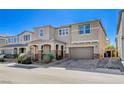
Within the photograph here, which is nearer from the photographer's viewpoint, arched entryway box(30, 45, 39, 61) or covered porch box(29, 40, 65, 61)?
covered porch box(29, 40, 65, 61)

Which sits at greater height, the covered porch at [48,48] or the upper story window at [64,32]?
the upper story window at [64,32]

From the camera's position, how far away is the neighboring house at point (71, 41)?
695 inches

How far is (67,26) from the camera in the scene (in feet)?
65.4

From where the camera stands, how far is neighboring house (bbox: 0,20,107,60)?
17647 millimetres

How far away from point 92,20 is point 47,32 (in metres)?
7.61

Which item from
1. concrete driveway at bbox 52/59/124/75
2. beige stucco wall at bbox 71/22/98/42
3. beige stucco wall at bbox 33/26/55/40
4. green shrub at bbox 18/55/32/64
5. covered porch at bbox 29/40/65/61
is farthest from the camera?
beige stucco wall at bbox 33/26/55/40

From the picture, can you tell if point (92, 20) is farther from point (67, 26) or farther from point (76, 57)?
point (76, 57)

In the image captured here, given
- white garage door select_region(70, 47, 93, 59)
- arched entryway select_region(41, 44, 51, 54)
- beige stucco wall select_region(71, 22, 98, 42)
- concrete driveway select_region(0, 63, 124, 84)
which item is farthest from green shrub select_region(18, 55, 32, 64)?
concrete driveway select_region(0, 63, 124, 84)

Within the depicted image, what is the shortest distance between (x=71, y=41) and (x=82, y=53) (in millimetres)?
2555

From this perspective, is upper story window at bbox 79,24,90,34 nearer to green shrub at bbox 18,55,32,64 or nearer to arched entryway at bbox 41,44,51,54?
arched entryway at bbox 41,44,51,54

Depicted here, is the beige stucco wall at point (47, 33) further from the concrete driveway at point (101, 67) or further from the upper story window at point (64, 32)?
the concrete driveway at point (101, 67)

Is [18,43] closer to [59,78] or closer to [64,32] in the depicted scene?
[64,32]

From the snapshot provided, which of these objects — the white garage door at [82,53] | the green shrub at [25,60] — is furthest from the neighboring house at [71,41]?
the green shrub at [25,60]
